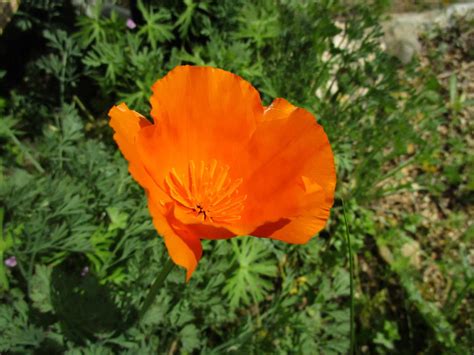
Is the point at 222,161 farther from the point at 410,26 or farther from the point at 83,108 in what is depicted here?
the point at 410,26

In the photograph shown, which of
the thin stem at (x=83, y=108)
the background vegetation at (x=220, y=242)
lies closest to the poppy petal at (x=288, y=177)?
the background vegetation at (x=220, y=242)

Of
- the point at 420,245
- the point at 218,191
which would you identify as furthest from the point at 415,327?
the point at 218,191

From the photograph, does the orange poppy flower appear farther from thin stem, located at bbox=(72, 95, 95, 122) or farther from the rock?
the rock

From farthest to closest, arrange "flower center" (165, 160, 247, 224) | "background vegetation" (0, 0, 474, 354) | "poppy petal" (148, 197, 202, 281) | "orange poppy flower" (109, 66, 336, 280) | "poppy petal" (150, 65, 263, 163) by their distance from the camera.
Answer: "background vegetation" (0, 0, 474, 354)
"flower center" (165, 160, 247, 224)
"poppy petal" (150, 65, 263, 163)
"orange poppy flower" (109, 66, 336, 280)
"poppy petal" (148, 197, 202, 281)

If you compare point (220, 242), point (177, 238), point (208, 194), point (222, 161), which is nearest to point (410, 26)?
point (220, 242)

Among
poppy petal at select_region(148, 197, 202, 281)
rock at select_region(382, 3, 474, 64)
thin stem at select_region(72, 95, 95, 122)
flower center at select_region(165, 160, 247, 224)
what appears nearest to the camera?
poppy petal at select_region(148, 197, 202, 281)

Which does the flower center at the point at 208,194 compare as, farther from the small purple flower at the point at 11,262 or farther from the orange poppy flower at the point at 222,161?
the small purple flower at the point at 11,262

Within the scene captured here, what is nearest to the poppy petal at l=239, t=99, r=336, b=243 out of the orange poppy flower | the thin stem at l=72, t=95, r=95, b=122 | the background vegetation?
the orange poppy flower
